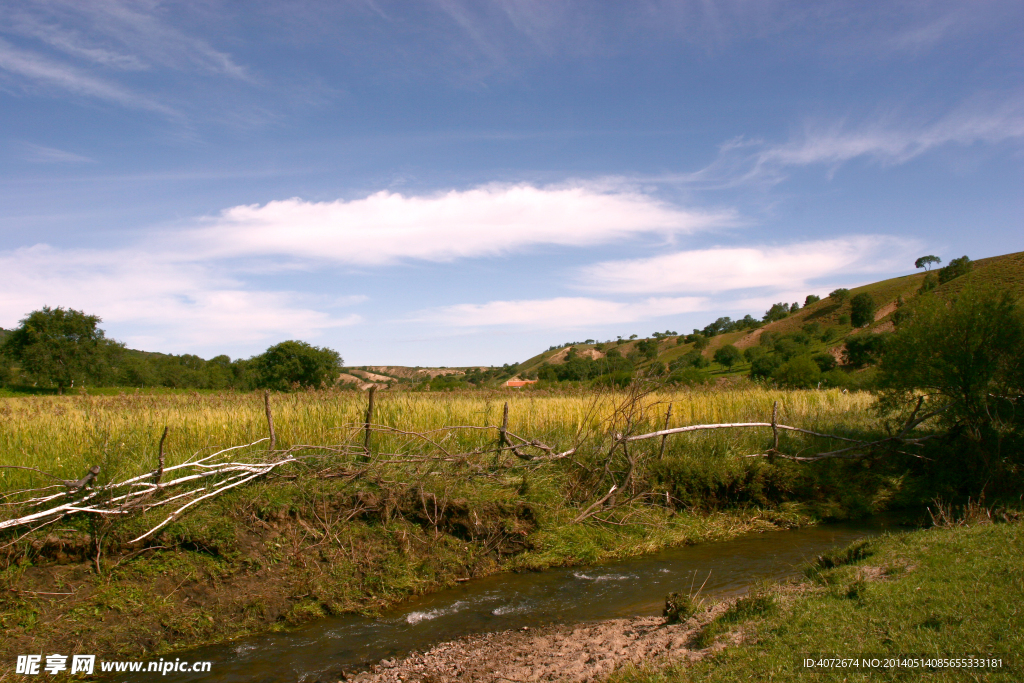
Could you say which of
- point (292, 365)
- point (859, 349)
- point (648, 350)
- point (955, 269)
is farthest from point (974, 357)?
point (955, 269)

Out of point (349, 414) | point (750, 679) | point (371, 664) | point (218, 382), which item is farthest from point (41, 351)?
point (750, 679)

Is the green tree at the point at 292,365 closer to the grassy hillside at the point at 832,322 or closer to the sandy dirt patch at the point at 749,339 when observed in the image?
the grassy hillside at the point at 832,322

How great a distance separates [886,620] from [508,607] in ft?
12.3

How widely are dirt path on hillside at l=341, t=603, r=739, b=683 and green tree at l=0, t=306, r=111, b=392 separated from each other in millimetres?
42957

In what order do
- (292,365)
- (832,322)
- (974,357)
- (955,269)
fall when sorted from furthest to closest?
(832,322) < (955,269) < (292,365) < (974,357)

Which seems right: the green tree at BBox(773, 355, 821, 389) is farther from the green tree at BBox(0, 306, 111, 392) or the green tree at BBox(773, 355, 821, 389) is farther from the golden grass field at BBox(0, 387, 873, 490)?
the green tree at BBox(0, 306, 111, 392)

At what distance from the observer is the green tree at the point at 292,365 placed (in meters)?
37.4

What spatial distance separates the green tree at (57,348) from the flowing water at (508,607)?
41.6 m

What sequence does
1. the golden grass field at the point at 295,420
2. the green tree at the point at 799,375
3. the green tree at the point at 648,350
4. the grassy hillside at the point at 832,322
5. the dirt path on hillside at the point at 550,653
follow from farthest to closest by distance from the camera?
1. the grassy hillside at the point at 832,322
2. the green tree at the point at 799,375
3. the green tree at the point at 648,350
4. the golden grass field at the point at 295,420
5. the dirt path on hillside at the point at 550,653

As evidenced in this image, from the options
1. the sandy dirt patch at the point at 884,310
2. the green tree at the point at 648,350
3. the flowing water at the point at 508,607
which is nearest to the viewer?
the flowing water at the point at 508,607

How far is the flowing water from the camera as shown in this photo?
5.16 metres

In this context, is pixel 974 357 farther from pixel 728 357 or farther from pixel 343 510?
pixel 728 357

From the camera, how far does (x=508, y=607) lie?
6.33 metres

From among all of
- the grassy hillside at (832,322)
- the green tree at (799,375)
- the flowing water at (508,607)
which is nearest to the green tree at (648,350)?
the flowing water at (508,607)
